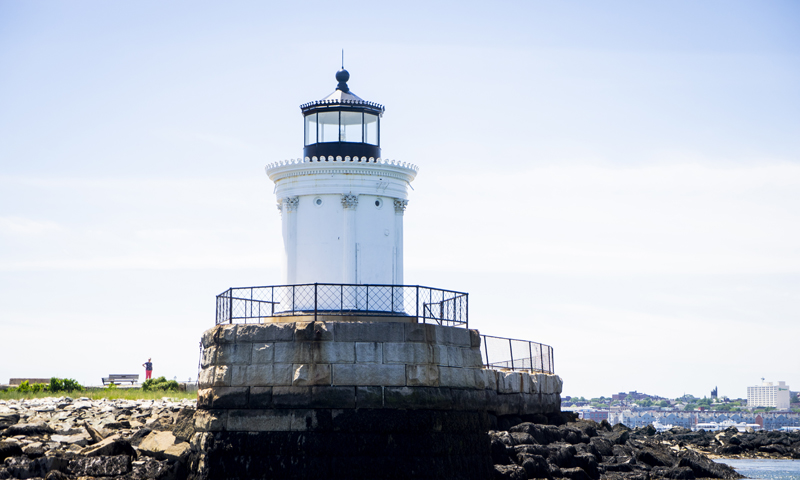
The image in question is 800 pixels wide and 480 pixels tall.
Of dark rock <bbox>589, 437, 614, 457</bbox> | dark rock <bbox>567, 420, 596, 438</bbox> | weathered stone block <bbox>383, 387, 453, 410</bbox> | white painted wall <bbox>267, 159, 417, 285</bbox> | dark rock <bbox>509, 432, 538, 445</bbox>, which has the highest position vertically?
white painted wall <bbox>267, 159, 417, 285</bbox>

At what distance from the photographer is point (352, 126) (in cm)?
2430

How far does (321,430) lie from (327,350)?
1.45m

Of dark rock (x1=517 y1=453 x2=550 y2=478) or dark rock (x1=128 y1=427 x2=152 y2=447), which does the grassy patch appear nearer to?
dark rock (x1=128 y1=427 x2=152 y2=447)

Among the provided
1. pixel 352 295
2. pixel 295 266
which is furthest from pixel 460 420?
pixel 295 266

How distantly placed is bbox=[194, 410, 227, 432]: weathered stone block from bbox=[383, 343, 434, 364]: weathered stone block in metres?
3.27

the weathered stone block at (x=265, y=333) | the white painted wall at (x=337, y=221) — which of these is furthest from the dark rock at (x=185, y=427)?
the white painted wall at (x=337, y=221)

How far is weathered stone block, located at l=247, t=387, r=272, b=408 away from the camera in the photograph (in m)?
16.9

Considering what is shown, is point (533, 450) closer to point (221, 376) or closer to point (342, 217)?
point (342, 217)

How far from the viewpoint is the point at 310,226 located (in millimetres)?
22578

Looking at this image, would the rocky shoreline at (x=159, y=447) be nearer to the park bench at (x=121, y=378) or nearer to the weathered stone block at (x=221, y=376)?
the weathered stone block at (x=221, y=376)

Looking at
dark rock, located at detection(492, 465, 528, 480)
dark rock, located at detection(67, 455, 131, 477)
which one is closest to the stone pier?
dark rock, located at detection(67, 455, 131, 477)

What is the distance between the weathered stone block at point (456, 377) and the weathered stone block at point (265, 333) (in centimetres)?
306

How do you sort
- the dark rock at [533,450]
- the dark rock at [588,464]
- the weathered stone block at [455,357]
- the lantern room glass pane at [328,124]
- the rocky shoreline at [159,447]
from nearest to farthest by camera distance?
the weathered stone block at [455,357], the rocky shoreline at [159,447], the dark rock at [533,450], the dark rock at [588,464], the lantern room glass pane at [328,124]

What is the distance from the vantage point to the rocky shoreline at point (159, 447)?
18.7m
